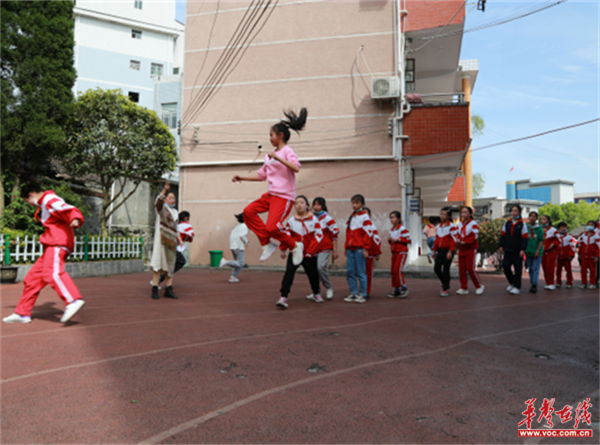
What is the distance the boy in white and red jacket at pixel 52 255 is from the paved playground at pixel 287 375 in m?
0.30

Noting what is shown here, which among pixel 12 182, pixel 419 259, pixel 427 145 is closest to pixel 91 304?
pixel 12 182

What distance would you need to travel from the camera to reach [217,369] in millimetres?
3803

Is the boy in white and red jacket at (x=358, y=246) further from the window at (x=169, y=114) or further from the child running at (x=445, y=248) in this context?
the window at (x=169, y=114)

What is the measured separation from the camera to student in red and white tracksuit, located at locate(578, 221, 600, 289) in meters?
12.1

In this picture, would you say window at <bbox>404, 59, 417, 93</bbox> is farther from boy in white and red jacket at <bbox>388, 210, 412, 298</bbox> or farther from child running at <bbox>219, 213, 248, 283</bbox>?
boy in white and red jacket at <bbox>388, 210, 412, 298</bbox>

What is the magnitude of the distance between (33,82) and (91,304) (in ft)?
28.1

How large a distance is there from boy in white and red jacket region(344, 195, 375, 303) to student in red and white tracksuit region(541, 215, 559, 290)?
252 inches

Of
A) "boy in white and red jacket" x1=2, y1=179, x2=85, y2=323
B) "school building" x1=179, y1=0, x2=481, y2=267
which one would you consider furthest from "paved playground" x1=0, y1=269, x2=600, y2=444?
"school building" x1=179, y1=0, x2=481, y2=267

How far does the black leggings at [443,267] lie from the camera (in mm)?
9297

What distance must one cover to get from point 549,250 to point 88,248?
1284 centimetres

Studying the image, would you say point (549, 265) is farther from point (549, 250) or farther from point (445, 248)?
point (445, 248)

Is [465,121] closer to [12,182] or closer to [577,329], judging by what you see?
[577,329]

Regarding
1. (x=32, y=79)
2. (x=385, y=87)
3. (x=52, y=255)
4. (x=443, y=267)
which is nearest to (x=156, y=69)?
(x=32, y=79)

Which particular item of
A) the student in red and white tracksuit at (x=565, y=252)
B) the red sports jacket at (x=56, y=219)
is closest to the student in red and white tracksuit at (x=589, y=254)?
the student in red and white tracksuit at (x=565, y=252)
